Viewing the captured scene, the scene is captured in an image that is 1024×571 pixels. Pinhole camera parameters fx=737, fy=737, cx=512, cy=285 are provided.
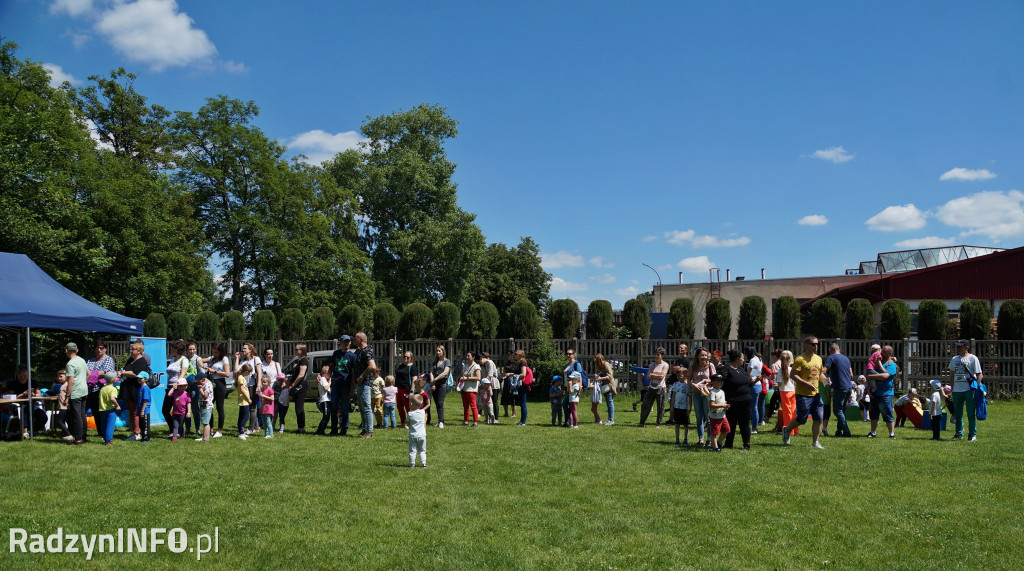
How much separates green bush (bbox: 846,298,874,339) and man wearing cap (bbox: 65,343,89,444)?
75.8ft

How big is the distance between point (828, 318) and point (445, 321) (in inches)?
552

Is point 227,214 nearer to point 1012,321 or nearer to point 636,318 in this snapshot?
point 636,318

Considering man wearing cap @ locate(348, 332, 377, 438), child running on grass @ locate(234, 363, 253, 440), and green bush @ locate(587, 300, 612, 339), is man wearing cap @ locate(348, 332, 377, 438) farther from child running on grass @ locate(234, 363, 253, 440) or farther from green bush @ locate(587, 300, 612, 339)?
green bush @ locate(587, 300, 612, 339)

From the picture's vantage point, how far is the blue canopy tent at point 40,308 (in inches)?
522

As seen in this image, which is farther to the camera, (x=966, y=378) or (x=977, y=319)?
(x=977, y=319)

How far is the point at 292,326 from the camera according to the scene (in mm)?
31047

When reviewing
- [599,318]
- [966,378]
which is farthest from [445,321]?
[966,378]

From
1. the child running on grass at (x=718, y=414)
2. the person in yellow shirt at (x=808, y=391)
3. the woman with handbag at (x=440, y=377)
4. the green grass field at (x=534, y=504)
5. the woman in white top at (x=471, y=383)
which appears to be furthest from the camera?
the woman in white top at (x=471, y=383)

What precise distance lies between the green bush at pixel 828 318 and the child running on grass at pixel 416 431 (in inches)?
776

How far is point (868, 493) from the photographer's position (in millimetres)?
8461

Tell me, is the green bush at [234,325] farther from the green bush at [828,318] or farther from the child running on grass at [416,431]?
the child running on grass at [416,431]

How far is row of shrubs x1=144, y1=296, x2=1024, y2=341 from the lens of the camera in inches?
997

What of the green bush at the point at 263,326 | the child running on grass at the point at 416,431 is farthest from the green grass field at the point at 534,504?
the green bush at the point at 263,326

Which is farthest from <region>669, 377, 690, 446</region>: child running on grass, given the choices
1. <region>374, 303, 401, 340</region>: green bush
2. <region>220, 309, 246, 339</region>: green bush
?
<region>220, 309, 246, 339</region>: green bush
